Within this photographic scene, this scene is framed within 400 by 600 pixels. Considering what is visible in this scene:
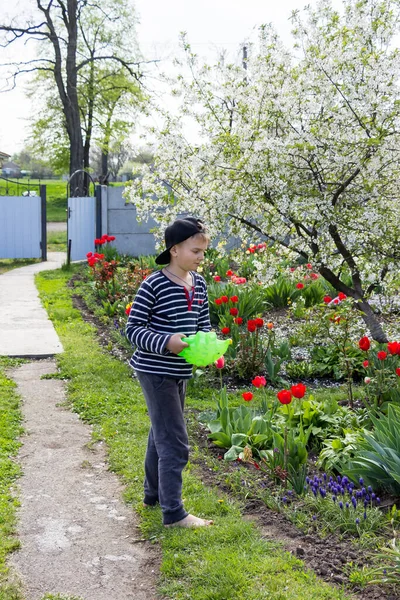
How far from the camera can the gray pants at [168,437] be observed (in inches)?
135

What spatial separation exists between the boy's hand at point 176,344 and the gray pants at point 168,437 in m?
0.23

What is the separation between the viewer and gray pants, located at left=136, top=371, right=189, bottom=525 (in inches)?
135

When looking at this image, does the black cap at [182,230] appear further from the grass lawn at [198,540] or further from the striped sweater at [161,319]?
the grass lawn at [198,540]

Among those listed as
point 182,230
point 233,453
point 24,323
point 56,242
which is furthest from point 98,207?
point 182,230

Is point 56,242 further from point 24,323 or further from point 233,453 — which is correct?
point 233,453

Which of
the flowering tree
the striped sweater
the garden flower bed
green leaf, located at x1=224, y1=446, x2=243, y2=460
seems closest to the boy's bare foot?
the garden flower bed

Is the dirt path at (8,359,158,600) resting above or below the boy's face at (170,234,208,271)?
below

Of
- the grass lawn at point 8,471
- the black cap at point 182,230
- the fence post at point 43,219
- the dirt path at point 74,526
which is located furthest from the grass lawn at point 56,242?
the black cap at point 182,230

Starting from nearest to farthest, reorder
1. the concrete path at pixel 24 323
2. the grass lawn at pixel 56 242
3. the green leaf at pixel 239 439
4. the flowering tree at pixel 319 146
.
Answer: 1. the green leaf at pixel 239 439
2. the flowering tree at pixel 319 146
3. the concrete path at pixel 24 323
4. the grass lawn at pixel 56 242

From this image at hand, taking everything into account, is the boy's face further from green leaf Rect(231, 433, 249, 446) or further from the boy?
green leaf Rect(231, 433, 249, 446)

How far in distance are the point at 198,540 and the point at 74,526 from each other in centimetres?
69

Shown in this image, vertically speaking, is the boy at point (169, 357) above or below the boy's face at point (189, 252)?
below

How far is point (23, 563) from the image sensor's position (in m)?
3.18

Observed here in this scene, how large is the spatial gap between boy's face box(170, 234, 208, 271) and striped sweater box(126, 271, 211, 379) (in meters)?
0.11
